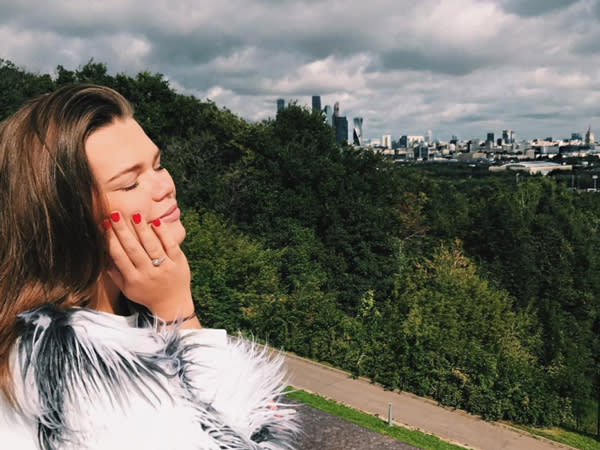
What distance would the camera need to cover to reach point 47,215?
1.07 m

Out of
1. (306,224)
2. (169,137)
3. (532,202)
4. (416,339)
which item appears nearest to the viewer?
(416,339)

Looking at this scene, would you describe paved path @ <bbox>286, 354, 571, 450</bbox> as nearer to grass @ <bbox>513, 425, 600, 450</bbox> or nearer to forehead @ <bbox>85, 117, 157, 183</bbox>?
grass @ <bbox>513, 425, 600, 450</bbox>

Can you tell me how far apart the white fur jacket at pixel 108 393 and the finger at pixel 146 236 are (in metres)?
0.17

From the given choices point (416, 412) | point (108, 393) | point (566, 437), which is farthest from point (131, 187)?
point (566, 437)

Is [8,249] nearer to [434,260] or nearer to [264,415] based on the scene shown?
[264,415]

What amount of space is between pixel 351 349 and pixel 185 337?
14414 millimetres

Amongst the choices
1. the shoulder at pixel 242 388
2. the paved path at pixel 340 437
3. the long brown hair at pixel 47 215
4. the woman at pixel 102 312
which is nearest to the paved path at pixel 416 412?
the paved path at pixel 340 437

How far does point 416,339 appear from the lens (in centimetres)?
1486

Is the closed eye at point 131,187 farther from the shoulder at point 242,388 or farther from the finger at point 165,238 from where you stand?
the shoulder at point 242,388

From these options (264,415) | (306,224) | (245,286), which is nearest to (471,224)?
(306,224)

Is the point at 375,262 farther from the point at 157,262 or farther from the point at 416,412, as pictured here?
the point at 157,262

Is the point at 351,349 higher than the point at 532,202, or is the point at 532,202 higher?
the point at 532,202

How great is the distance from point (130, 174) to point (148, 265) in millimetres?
238

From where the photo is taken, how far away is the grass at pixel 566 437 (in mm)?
12383
